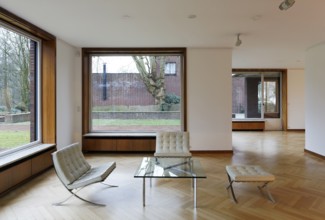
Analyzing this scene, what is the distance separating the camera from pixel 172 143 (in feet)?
16.3

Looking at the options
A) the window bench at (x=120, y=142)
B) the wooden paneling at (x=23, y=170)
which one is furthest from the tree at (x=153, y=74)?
the wooden paneling at (x=23, y=170)

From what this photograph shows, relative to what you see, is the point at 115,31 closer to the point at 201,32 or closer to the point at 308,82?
the point at 201,32

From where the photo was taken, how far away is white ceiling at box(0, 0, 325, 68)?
11.7 feet

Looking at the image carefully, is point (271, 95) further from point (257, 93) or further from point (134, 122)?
point (134, 122)

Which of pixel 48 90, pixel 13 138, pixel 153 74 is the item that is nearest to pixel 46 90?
pixel 48 90

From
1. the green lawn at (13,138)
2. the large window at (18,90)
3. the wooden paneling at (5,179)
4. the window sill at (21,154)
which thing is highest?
the large window at (18,90)

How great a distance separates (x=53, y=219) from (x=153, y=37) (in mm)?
3893

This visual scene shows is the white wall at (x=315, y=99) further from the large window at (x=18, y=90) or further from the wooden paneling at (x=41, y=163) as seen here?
the large window at (x=18, y=90)

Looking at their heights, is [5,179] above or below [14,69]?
below

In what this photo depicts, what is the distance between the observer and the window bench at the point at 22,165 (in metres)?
3.59

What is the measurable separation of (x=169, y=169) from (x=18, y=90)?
3.11m

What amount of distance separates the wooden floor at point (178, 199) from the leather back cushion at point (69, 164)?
323 mm

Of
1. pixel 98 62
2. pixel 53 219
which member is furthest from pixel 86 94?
pixel 53 219

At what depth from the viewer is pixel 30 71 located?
4.90 meters
